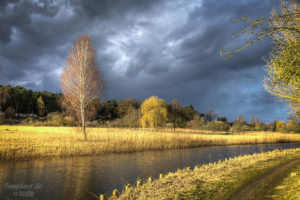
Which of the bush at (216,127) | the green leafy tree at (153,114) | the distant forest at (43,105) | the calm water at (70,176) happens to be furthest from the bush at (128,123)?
the calm water at (70,176)

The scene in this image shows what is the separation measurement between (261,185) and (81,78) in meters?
18.6

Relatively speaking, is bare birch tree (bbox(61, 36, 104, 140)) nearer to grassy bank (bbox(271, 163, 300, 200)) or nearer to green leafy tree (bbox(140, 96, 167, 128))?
grassy bank (bbox(271, 163, 300, 200))

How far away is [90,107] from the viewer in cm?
3356

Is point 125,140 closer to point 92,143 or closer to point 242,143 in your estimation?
point 92,143

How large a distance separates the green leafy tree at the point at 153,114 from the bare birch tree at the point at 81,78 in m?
25.0

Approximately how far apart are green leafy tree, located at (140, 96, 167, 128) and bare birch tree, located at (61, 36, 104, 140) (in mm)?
25036

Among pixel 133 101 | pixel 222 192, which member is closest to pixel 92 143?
pixel 222 192

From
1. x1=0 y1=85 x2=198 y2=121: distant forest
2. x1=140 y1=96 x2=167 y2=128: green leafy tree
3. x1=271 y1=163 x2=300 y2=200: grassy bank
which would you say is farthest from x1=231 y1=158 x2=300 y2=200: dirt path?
x1=0 y1=85 x2=198 y2=121: distant forest

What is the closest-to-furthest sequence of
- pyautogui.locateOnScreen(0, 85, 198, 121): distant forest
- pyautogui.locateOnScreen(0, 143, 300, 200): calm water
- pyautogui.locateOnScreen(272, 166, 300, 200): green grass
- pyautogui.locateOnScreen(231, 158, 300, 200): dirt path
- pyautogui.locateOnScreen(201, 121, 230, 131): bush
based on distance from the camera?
pyautogui.locateOnScreen(272, 166, 300, 200): green grass → pyautogui.locateOnScreen(231, 158, 300, 200): dirt path → pyautogui.locateOnScreen(0, 143, 300, 200): calm water → pyautogui.locateOnScreen(0, 85, 198, 121): distant forest → pyautogui.locateOnScreen(201, 121, 230, 131): bush

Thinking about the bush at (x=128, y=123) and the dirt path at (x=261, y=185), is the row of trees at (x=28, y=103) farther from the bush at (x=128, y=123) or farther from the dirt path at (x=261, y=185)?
the dirt path at (x=261, y=185)

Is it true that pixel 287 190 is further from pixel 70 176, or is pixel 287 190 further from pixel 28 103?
pixel 28 103

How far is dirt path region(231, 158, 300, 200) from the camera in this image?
7684 mm

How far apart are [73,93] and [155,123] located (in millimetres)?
26833

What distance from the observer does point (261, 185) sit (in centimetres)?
899
